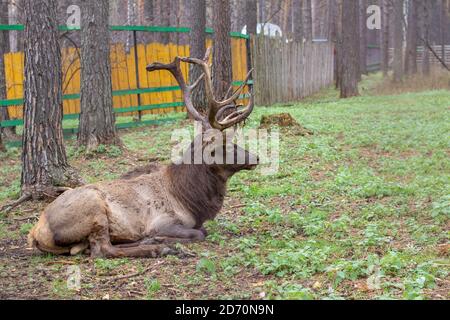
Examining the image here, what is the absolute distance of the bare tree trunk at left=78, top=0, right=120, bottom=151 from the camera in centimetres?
1317

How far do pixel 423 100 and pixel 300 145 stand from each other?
35.7 ft

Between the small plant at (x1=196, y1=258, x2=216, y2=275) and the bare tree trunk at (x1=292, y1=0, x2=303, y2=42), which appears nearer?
the small plant at (x1=196, y1=258, x2=216, y2=275)

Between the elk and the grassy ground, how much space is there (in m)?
0.23

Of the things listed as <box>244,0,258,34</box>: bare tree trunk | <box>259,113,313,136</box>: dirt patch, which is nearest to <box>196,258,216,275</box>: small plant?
<box>259,113,313,136</box>: dirt patch

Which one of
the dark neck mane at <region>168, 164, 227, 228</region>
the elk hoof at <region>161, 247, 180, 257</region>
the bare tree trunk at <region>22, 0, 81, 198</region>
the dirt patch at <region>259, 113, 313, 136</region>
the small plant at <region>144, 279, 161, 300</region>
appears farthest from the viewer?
the dirt patch at <region>259, 113, 313, 136</region>

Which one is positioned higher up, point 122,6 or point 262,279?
point 122,6

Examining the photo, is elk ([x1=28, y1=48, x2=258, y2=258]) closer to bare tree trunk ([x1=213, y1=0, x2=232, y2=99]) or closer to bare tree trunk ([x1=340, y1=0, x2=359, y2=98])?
bare tree trunk ([x1=213, y1=0, x2=232, y2=99])

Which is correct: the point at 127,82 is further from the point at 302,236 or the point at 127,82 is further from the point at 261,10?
the point at 261,10

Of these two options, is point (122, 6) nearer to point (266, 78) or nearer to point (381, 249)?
point (266, 78)

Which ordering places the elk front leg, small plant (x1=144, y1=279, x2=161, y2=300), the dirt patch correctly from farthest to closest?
the dirt patch, the elk front leg, small plant (x1=144, y1=279, x2=161, y2=300)

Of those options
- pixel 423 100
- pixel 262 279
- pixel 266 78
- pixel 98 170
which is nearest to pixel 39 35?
pixel 98 170

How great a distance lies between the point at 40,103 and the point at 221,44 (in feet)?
27.5

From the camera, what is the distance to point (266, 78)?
920 inches

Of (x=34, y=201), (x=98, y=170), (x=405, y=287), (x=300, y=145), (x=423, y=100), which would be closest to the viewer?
(x=405, y=287)
